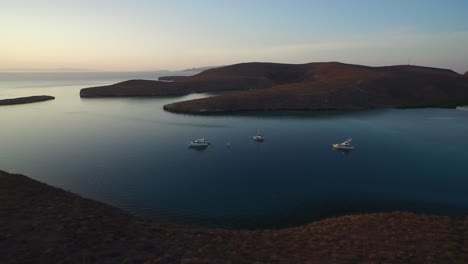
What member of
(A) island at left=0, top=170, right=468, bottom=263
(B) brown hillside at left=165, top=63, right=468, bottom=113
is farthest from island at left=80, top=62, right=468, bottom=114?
(A) island at left=0, top=170, right=468, bottom=263

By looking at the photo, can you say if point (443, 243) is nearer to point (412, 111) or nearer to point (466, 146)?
point (466, 146)

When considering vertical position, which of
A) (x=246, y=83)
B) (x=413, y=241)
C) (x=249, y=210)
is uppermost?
(x=246, y=83)

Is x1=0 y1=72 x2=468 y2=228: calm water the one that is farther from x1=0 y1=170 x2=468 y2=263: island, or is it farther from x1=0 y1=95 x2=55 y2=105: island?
x1=0 y1=95 x2=55 y2=105: island

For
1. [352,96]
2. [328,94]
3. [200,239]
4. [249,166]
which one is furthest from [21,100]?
[200,239]

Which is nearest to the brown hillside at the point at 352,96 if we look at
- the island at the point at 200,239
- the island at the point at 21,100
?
the island at the point at 21,100

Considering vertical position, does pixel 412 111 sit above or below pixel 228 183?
above

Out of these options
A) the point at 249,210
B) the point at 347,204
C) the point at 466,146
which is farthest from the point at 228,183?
the point at 466,146

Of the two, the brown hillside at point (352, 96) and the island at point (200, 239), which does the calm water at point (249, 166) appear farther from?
the brown hillside at point (352, 96)
